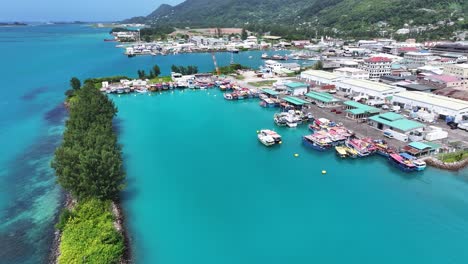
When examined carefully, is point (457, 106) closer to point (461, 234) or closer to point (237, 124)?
point (461, 234)

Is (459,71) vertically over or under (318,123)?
over

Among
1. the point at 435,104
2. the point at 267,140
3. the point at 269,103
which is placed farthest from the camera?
the point at 269,103

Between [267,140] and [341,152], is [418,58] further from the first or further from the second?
[267,140]

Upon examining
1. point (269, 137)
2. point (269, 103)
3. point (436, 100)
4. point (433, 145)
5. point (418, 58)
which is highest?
point (418, 58)

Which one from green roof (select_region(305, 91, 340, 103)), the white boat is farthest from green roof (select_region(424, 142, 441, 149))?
green roof (select_region(305, 91, 340, 103))

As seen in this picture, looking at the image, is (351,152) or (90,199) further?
(351,152)

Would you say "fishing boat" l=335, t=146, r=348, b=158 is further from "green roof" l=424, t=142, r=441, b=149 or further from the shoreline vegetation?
the shoreline vegetation

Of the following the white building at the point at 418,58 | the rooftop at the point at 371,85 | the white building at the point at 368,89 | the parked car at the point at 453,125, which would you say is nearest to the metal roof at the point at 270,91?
the white building at the point at 368,89

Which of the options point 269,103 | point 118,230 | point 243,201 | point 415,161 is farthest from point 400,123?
point 118,230
